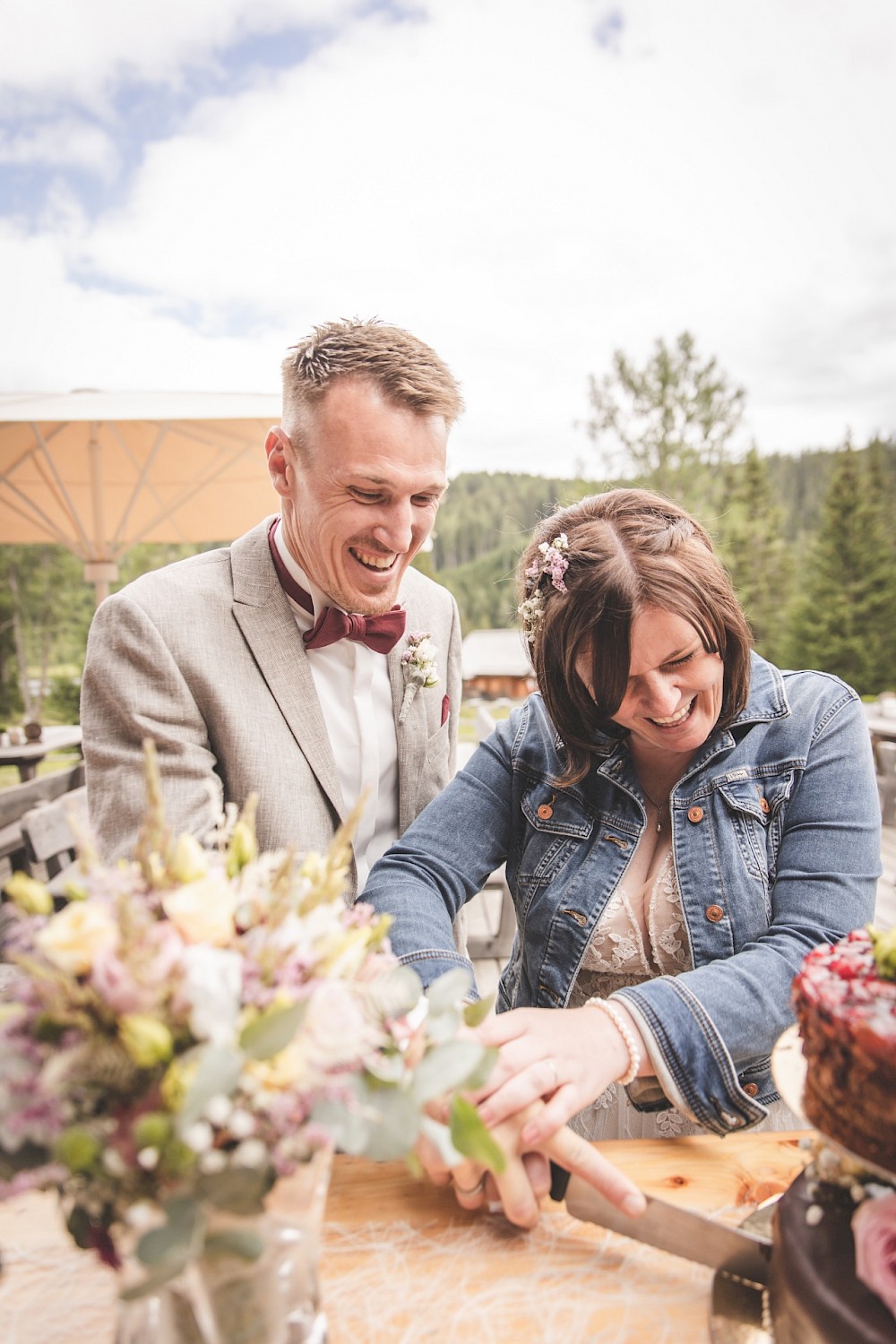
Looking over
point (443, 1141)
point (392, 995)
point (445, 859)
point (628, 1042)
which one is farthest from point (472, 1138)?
point (445, 859)

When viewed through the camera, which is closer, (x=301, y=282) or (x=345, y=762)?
(x=345, y=762)

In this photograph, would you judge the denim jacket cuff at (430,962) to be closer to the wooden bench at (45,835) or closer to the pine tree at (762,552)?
the wooden bench at (45,835)

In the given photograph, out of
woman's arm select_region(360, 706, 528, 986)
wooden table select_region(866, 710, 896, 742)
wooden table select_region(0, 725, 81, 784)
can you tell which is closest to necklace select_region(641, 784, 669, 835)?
woman's arm select_region(360, 706, 528, 986)

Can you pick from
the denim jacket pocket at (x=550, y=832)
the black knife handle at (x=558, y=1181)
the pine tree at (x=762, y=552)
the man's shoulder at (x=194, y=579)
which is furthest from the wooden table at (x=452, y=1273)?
the pine tree at (x=762, y=552)

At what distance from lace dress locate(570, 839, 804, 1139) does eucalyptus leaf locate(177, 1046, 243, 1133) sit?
1.12 metres

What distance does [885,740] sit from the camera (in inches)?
313

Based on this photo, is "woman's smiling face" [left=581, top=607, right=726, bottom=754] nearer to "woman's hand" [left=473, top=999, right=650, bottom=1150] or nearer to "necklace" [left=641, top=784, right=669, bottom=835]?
"necklace" [left=641, top=784, right=669, bottom=835]

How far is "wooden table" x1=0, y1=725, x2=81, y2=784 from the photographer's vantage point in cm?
621

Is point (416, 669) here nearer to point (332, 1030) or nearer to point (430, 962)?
point (430, 962)

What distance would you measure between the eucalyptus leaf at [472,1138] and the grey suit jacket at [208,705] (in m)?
0.92

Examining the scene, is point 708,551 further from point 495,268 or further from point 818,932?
point 495,268

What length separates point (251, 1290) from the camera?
25.1 inches

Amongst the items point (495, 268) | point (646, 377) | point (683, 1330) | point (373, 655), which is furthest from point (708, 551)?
point (495, 268)

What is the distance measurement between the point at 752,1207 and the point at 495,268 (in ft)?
153
